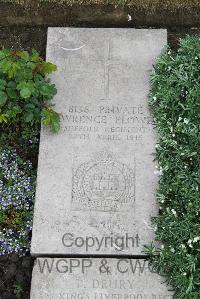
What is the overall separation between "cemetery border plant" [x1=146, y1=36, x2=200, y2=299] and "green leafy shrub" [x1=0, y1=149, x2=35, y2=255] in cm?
110

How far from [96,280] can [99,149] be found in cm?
110

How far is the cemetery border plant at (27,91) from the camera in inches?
177

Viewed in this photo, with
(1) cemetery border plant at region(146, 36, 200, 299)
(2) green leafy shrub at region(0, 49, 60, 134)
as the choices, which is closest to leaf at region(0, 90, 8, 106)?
(2) green leafy shrub at region(0, 49, 60, 134)

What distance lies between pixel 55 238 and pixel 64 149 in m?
0.77

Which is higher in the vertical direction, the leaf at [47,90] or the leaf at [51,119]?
the leaf at [47,90]

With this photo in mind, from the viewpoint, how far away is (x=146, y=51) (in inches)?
197

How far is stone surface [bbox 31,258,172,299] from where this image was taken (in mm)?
4223

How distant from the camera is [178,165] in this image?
14.5ft

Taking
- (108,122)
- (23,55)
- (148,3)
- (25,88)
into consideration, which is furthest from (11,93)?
(148,3)

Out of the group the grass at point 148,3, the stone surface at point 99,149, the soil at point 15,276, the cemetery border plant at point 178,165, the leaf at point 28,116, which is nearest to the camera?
the cemetery border plant at point 178,165

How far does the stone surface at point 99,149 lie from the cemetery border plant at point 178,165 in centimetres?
12

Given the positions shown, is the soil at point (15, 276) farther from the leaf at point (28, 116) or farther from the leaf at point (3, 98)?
the leaf at point (3, 98)

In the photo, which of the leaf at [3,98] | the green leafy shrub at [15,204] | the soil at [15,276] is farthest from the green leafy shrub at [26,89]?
the soil at [15,276]

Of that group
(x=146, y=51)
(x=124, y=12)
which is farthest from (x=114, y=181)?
(x=124, y=12)
